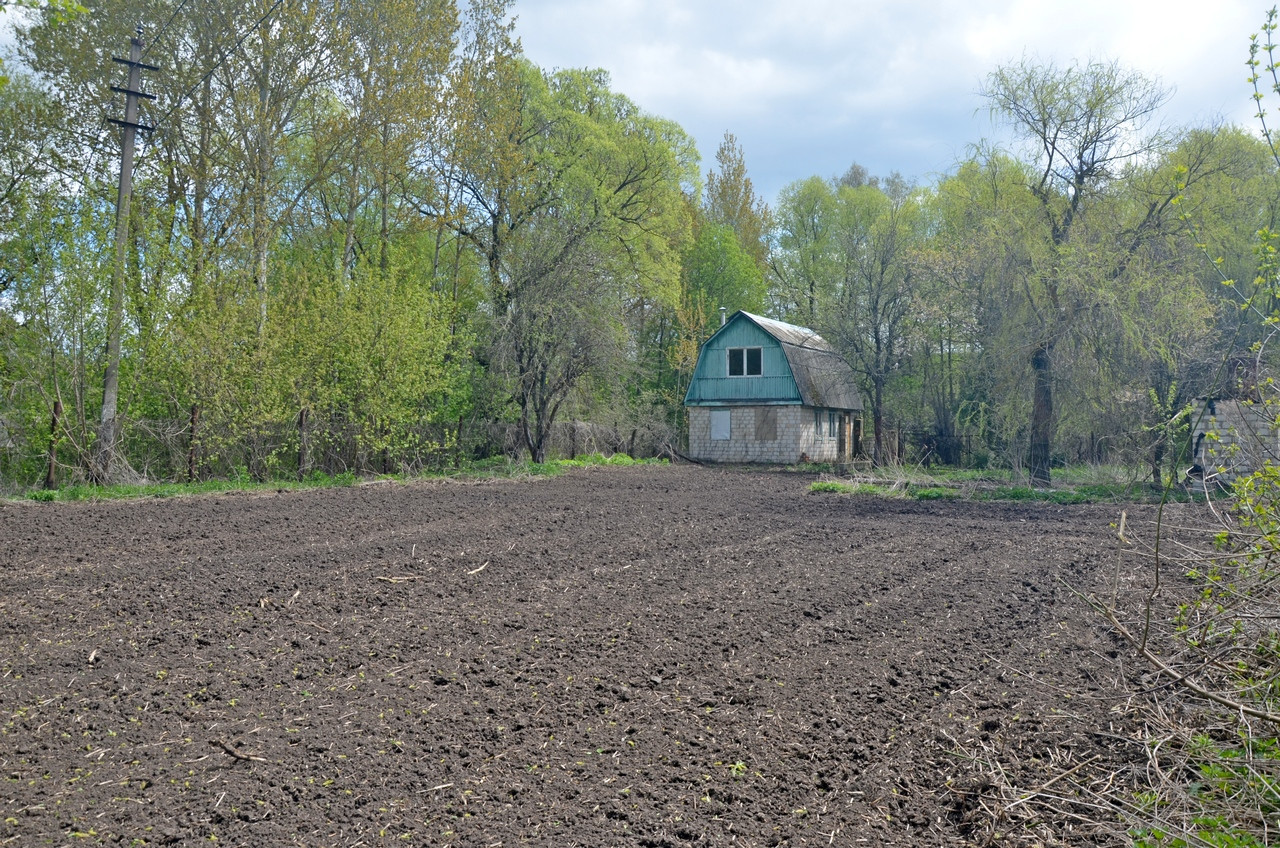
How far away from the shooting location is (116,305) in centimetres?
1438

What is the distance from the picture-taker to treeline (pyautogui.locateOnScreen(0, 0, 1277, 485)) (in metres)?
14.9

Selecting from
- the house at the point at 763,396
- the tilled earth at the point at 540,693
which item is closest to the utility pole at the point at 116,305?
the tilled earth at the point at 540,693

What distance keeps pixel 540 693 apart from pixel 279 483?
1267 cm

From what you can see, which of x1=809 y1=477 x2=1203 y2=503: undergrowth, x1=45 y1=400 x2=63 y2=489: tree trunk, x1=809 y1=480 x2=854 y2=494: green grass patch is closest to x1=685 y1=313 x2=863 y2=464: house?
x1=809 y1=477 x2=1203 y2=503: undergrowth

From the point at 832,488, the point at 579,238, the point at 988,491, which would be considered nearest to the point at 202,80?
the point at 579,238

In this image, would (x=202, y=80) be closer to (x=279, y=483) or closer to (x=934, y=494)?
(x=279, y=483)

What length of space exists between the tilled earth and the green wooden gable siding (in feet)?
65.1

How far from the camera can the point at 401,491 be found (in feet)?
49.8

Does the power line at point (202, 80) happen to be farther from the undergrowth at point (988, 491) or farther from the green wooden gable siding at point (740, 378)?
the green wooden gable siding at point (740, 378)

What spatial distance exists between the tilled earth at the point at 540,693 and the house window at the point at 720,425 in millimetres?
20869

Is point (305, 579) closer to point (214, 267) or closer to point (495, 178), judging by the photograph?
point (214, 267)

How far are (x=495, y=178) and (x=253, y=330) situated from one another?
9424 millimetres

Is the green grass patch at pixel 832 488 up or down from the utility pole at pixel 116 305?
down

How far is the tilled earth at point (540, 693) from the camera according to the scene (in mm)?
3438
